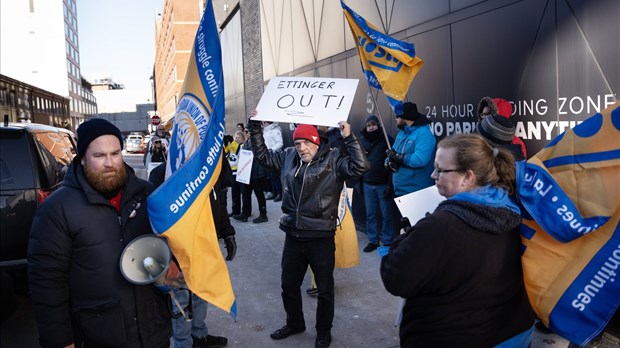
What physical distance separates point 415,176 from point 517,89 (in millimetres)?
1602

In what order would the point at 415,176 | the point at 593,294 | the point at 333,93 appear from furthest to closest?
the point at 415,176 → the point at 333,93 → the point at 593,294

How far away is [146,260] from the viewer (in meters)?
2.42

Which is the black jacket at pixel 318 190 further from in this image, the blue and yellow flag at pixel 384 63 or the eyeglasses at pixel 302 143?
the blue and yellow flag at pixel 384 63

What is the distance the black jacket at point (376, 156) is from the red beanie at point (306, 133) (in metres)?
2.87

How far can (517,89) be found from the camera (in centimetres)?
486

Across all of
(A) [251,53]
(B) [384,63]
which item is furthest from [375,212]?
(A) [251,53]

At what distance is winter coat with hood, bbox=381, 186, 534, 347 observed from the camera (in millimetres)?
1890

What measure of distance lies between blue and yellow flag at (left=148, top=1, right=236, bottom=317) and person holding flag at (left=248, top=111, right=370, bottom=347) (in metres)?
1.12

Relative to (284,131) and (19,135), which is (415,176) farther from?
(284,131)

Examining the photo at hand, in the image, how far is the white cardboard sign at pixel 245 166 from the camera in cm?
911

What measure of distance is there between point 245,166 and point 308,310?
4.68m

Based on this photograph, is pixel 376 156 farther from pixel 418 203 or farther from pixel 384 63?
pixel 418 203

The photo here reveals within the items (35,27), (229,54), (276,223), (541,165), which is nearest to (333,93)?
(541,165)

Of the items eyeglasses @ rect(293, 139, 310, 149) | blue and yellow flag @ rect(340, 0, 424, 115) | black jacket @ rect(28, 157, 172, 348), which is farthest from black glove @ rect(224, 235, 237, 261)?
blue and yellow flag @ rect(340, 0, 424, 115)
